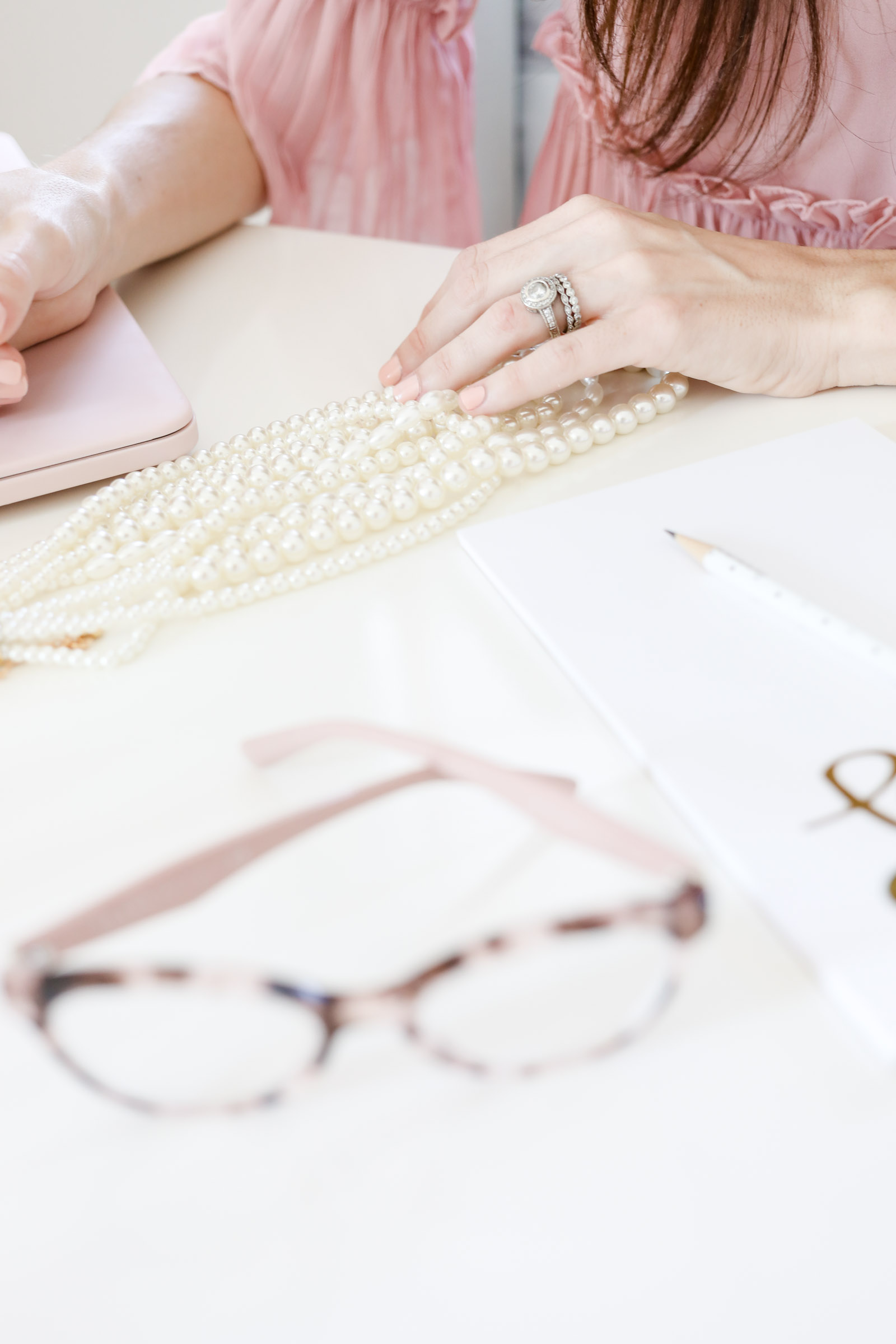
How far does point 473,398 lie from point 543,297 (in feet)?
0.25

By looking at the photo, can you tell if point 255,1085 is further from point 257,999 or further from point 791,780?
point 791,780

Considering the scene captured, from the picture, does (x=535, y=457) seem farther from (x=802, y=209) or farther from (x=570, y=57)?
(x=570, y=57)

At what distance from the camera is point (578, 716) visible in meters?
0.38

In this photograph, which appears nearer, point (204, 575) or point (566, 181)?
point (204, 575)

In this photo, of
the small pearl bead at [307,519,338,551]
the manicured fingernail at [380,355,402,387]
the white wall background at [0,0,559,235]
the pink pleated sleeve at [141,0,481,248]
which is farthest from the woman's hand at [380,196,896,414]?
the white wall background at [0,0,559,235]

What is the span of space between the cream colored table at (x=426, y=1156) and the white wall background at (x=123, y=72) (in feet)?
3.98

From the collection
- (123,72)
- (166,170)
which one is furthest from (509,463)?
(123,72)

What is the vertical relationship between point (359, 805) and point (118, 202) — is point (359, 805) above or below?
below

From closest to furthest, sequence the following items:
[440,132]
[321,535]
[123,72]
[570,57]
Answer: [321,535]
[570,57]
[440,132]
[123,72]

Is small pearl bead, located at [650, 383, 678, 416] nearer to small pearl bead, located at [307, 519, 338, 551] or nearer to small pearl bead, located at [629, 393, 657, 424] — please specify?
small pearl bead, located at [629, 393, 657, 424]

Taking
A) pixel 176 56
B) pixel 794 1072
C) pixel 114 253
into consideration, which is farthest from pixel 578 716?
pixel 176 56

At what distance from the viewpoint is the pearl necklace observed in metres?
0.45

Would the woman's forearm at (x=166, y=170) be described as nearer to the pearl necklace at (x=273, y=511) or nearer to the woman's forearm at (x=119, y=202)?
the woman's forearm at (x=119, y=202)

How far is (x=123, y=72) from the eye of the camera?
5.19 ft
